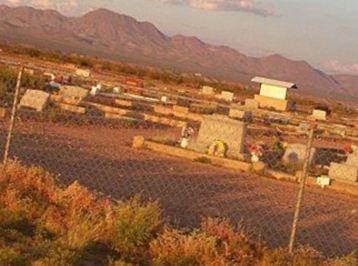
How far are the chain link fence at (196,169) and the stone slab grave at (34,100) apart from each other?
1.03ft

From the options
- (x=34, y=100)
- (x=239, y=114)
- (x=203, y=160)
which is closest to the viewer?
(x=203, y=160)

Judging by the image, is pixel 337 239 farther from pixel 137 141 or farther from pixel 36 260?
pixel 137 141

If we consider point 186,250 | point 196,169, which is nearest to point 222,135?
point 196,169

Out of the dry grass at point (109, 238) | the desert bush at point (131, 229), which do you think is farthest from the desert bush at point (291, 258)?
the desert bush at point (131, 229)

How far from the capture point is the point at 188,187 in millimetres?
16094

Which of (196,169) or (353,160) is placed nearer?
(196,169)

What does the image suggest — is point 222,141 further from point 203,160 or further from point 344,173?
point 344,173

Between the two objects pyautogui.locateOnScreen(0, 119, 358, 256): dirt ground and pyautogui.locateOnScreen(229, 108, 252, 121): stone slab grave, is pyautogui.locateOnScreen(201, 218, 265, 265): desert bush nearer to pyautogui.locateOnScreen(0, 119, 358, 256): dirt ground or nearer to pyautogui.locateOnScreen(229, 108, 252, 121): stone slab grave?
pyautogui.locateOnScreen(0, 119, 358, 256): dirt ground

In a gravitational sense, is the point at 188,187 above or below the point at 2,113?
below

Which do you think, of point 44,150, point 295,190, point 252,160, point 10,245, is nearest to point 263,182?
point 295,190

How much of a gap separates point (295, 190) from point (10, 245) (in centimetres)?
1116

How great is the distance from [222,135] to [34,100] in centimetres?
627

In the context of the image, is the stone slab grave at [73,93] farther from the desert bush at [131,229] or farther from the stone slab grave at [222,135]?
the desert bush at [131,229]

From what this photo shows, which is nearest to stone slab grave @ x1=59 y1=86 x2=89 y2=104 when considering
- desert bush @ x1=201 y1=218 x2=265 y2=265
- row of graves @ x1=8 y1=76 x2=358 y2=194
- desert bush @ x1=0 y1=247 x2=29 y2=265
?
row of graves @ x1=8 y1=76 x2=358 y2=194
